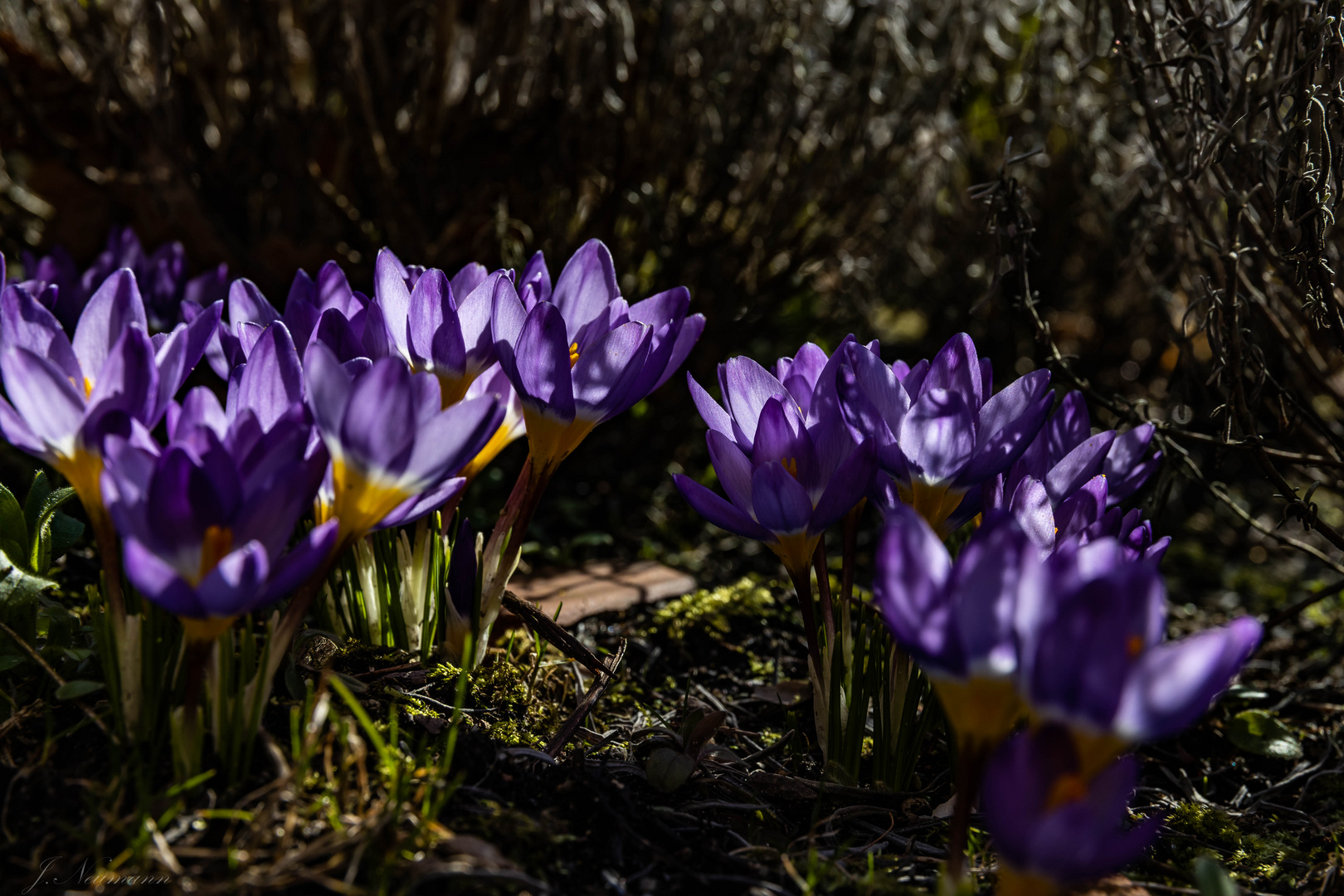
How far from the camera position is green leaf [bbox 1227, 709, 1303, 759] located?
179 cm

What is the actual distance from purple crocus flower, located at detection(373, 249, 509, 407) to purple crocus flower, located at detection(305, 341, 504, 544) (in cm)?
23

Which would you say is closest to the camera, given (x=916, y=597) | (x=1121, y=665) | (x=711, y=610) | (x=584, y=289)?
(x=1121, y=665)

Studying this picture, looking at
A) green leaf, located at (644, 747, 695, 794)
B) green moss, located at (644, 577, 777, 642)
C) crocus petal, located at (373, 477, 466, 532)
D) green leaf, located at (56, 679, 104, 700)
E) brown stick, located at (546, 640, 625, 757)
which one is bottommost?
green moss, located at (644, 577, 777, 642)

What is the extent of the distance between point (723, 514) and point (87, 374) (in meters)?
0.82

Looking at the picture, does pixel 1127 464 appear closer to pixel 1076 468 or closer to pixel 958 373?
pixel 1076 468

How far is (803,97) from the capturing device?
2.81 metres

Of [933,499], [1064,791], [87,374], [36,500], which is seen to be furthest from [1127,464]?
[36,500]

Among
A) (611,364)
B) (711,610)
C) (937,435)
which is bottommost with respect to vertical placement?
(711,610)

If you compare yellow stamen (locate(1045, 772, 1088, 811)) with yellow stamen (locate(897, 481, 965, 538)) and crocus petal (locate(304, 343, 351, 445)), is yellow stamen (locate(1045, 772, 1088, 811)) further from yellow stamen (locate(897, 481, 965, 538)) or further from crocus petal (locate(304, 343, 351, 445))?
crocus petal (locate(304, 343, 351, 445))

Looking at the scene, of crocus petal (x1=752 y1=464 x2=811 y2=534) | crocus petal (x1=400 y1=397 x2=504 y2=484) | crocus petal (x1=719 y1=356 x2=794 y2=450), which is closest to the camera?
crocus petal (x1=400 y1=397 x2=504 y2=484)

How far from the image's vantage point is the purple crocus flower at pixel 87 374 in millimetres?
1030

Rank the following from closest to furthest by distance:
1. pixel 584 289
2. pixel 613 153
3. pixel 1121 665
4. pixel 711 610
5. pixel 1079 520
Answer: pixel 1121 665, pixel 1079 520, pixel 584 289, pixel 711 610, pixel 613 153

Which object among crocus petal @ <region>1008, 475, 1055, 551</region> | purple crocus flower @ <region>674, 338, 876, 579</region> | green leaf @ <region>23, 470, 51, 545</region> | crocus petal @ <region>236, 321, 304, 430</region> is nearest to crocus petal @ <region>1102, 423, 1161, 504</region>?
crocus petal @ <region>1008, 475, 1055, 551</region>

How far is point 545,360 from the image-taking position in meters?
1.27
